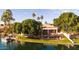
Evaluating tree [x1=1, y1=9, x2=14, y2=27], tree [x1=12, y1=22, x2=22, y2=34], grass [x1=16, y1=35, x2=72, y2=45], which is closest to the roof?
grass [x1=16, y1=35, x2=72, y2=45]

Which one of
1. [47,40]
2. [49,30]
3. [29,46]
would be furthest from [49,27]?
[29,46]

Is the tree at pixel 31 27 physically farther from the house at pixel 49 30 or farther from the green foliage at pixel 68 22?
the green foliage at pixel 68 22

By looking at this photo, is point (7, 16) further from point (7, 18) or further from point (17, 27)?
point (17, 27)

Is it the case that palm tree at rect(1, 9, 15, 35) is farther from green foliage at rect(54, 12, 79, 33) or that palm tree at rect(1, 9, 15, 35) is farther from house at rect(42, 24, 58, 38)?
green foliage at rect(54, 12, 79, 33)

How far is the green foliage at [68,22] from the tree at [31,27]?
0.18 meters

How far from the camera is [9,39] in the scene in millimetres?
1954

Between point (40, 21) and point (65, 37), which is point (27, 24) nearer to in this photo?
point (40, 21)

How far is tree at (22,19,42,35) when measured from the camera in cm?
195

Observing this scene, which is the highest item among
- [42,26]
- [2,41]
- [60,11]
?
[60,11]

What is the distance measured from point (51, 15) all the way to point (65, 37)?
263 mm

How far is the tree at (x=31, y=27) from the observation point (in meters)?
1.95

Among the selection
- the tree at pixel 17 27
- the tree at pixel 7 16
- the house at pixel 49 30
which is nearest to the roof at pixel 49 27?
the house at pixel 49 30
